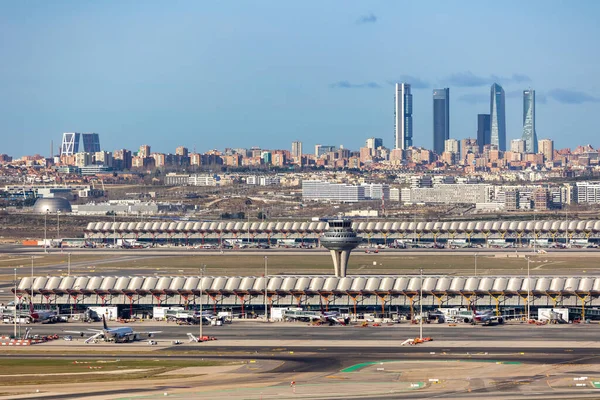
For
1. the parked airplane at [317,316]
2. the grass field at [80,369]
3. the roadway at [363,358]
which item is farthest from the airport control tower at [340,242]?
the grass field at [80,369]

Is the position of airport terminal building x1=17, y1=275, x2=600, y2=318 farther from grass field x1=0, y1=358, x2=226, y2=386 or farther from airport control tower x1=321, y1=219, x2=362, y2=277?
grass field x1=0, y1=358, x2=226, y2=386

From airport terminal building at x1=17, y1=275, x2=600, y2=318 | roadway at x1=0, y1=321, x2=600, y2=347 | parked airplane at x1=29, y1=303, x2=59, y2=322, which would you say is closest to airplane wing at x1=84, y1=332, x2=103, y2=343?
roadway at x1=0, y1=321, x2=600, y2=347

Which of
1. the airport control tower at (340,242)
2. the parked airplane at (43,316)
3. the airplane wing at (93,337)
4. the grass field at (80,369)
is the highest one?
the airport control tower at (340,242)

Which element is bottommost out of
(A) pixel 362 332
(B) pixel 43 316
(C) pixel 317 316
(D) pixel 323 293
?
(A) pixel 362 332

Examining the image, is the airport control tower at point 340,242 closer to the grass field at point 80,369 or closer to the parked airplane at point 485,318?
the parked airplane at point 485,318

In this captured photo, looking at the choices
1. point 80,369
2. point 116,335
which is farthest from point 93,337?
point 80,369

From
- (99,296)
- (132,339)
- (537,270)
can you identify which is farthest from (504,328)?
(537,270)

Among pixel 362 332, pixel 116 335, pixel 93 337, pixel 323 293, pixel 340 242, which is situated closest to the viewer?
A: pixel 116 335

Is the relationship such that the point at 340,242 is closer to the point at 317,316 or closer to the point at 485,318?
the point at 317,316
